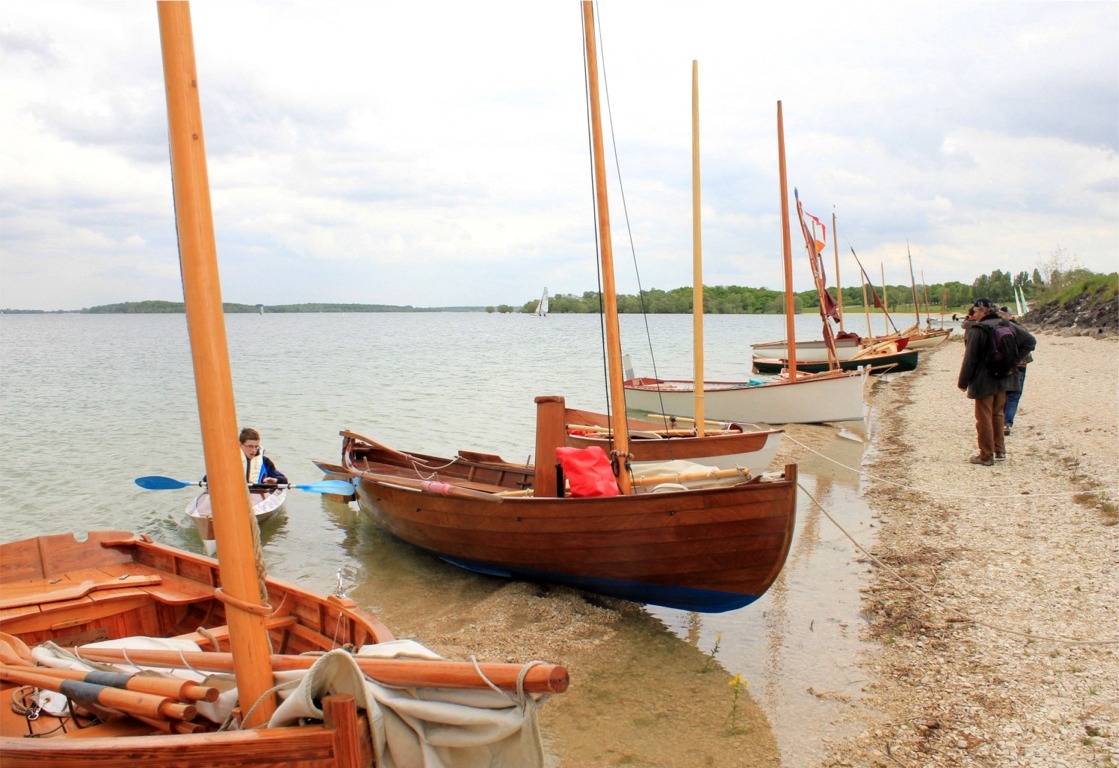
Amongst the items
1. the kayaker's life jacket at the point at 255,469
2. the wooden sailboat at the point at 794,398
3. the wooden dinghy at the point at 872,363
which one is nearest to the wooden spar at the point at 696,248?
the kayaker's life jacket at the point at 255,469

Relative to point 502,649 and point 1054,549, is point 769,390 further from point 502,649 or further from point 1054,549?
point 502,649

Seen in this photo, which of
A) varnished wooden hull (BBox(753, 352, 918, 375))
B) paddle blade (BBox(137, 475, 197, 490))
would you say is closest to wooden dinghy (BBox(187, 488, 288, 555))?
paddle blade (BBox(137, 475, 197, 490))

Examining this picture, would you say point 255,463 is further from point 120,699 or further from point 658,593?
point 120,699

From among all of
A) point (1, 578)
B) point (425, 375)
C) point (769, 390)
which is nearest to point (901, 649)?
point (1, 578)

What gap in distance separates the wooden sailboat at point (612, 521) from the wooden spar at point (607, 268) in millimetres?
12

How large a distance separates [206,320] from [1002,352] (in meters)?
11.7

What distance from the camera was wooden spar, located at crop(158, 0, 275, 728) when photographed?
2.69 meters

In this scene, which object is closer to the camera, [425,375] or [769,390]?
[769,390]

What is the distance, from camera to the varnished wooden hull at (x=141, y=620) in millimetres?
2949

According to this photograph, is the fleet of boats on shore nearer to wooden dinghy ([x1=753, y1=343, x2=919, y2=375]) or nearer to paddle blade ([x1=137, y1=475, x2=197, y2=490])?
paddle blade ([x1=137, y1=475, x2=197, y2=490])

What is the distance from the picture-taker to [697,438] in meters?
11.9

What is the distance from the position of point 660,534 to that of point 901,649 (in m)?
2.11

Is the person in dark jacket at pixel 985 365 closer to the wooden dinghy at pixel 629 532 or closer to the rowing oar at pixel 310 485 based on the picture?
the wooden dinghy at pixel 629 532

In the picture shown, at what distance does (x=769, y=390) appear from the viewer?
20312 millimetres
